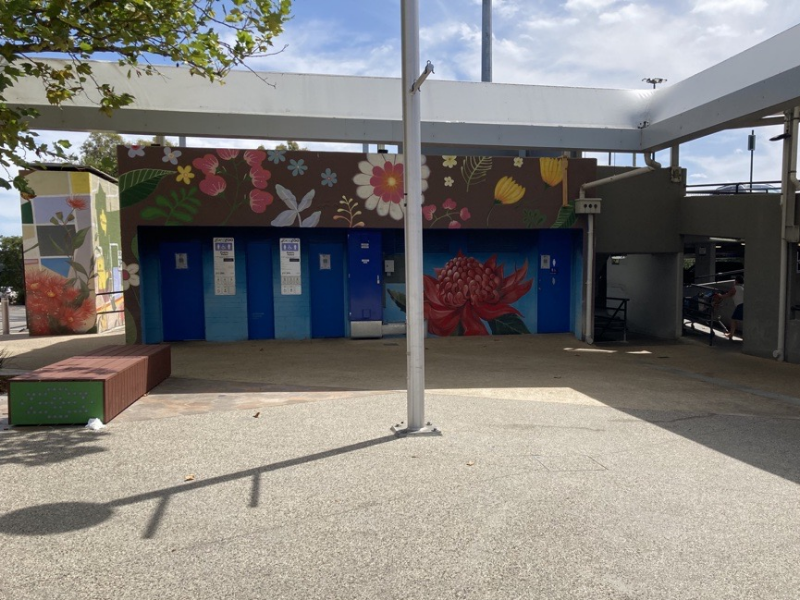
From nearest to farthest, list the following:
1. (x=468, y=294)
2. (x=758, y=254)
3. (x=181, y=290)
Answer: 1. (x=758, y=254)
2. (x=181, y=290)
3. (x=468, y=294)

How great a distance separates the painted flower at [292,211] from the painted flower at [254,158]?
22.8 inches

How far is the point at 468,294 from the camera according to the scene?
14.5 m

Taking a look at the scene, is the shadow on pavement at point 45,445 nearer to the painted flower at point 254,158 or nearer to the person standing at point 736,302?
the painted flower at point 254,158

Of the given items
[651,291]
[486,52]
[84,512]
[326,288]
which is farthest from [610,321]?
[84,512]

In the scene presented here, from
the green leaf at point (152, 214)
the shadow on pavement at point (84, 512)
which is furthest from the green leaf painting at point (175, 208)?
the shadow on pavement at point (84, 512)

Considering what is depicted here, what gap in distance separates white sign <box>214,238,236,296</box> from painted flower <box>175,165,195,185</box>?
1.43m

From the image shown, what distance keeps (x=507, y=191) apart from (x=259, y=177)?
16.7 feet

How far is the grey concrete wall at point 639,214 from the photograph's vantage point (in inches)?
559

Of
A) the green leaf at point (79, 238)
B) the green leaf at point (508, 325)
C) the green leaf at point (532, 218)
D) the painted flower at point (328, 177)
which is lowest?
the green leaf at point (508, 325)

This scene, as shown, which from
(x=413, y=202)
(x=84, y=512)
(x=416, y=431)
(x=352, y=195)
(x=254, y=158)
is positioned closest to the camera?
(x=84, y=512)

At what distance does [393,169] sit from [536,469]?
30.0 feet

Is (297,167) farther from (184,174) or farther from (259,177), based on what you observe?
(184,174)

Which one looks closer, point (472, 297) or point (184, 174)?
point (184, 174)

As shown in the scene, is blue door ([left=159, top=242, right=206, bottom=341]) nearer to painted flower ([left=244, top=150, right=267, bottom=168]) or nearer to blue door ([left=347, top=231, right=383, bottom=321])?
painted flower ([left=244, top=150, right=267, bottom=168])
